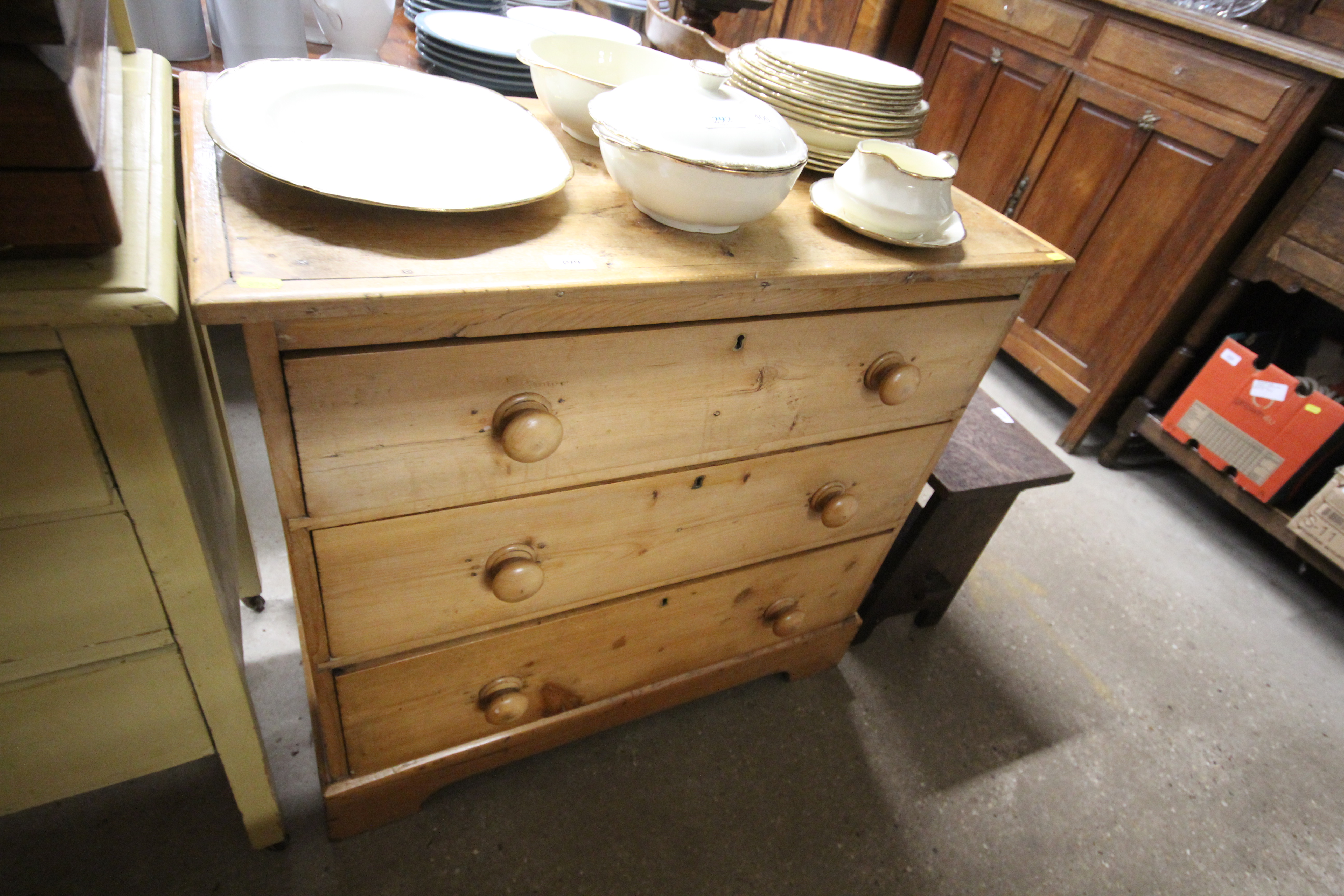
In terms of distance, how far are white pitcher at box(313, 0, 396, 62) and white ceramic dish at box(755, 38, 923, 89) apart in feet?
1.63

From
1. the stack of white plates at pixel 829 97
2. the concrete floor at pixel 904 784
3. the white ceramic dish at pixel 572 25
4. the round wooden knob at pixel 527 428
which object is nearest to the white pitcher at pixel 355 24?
the white ceramic dish at pixel 572 25

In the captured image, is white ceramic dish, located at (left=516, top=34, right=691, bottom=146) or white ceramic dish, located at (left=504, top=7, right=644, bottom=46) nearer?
white ceramic dish, located at (left=516, top=34, right=691, bottom=146)

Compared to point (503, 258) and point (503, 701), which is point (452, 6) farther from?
point (503, 701)

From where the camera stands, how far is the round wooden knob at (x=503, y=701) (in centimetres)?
87

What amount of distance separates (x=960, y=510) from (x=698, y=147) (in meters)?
0.86

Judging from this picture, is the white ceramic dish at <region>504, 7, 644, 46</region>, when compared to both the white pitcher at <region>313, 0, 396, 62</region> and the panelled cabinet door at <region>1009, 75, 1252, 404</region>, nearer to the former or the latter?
the white pitcher at <region>313, 0, 396, 62</region>

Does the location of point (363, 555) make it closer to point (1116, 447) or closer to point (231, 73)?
point (231, 73)

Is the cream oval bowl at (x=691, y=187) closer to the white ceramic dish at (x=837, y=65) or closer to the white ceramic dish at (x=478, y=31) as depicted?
the white ceramic dish at (x=837, y=65)

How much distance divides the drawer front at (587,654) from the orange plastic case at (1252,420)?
1.18 metres

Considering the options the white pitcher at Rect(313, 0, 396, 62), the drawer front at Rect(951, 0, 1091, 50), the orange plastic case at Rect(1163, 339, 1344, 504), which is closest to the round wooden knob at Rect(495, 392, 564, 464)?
the white pitcher at Rect(313, 0, 396, 62)

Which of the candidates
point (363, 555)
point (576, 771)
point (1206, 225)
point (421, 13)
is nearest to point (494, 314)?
point (363, 555)

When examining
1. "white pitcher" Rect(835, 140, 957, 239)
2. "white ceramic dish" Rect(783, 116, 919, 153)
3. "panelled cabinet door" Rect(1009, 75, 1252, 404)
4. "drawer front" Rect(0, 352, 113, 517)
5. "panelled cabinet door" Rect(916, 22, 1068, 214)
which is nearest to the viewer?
"drawer front" Rect(0, 352, 113, 517)

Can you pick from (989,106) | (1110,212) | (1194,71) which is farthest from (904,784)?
(989,106)

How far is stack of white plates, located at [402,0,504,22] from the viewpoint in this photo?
1.06 metres
